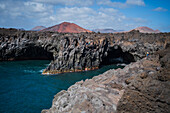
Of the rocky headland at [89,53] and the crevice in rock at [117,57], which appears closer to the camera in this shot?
the rocky headland at [89,53]

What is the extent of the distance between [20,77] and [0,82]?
17.3 feet

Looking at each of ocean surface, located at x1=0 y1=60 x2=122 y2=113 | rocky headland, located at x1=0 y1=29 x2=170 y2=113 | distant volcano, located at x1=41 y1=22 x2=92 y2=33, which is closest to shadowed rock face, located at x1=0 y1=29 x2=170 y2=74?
rocky headland, located at x1=0 y1=29 x2=170 y2=113

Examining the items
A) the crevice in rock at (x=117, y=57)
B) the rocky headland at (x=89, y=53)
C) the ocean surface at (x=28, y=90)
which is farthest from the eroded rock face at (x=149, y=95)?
the crevice in rock at (x=117, y=57)

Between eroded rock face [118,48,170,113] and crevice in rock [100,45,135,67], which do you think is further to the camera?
crevice in rock [100,45,135,67]

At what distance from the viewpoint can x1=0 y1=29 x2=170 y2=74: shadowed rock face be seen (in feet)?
151

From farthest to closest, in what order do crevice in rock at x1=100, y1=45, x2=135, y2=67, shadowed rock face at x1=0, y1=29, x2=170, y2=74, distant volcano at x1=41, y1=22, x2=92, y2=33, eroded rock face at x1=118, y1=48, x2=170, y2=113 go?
distant volcano at x1=41, y1=22, x2=92, y2=33 < crevice in rock at x1=100, y1=45, x2=135, y2=67 < shadowed rock face at x1=0, y1=29, x2=170, y2=74 < eroded rock face at x1=118, y1=48, x2=170, y2=113

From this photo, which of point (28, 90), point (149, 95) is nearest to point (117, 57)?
point (28, 90)

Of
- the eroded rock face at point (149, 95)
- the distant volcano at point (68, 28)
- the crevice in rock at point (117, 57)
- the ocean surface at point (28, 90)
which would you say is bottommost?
the ocean surface at point (28, 90)

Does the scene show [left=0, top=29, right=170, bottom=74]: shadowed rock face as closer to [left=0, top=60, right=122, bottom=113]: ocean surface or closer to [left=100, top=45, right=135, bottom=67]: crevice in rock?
[left=100, top=45, right=135, bottom=67]: crevice in rock

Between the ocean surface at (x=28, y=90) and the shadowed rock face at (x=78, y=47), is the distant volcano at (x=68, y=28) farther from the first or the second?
the ocean surface at (x=28, y=90)

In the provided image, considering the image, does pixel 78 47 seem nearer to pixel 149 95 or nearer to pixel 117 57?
pixel 117 57

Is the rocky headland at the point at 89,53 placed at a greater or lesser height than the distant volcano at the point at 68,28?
lesser

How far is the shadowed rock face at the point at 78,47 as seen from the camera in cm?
4591

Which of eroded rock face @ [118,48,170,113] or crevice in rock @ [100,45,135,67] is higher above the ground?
eroded rock face @ [118,48,170,113]
